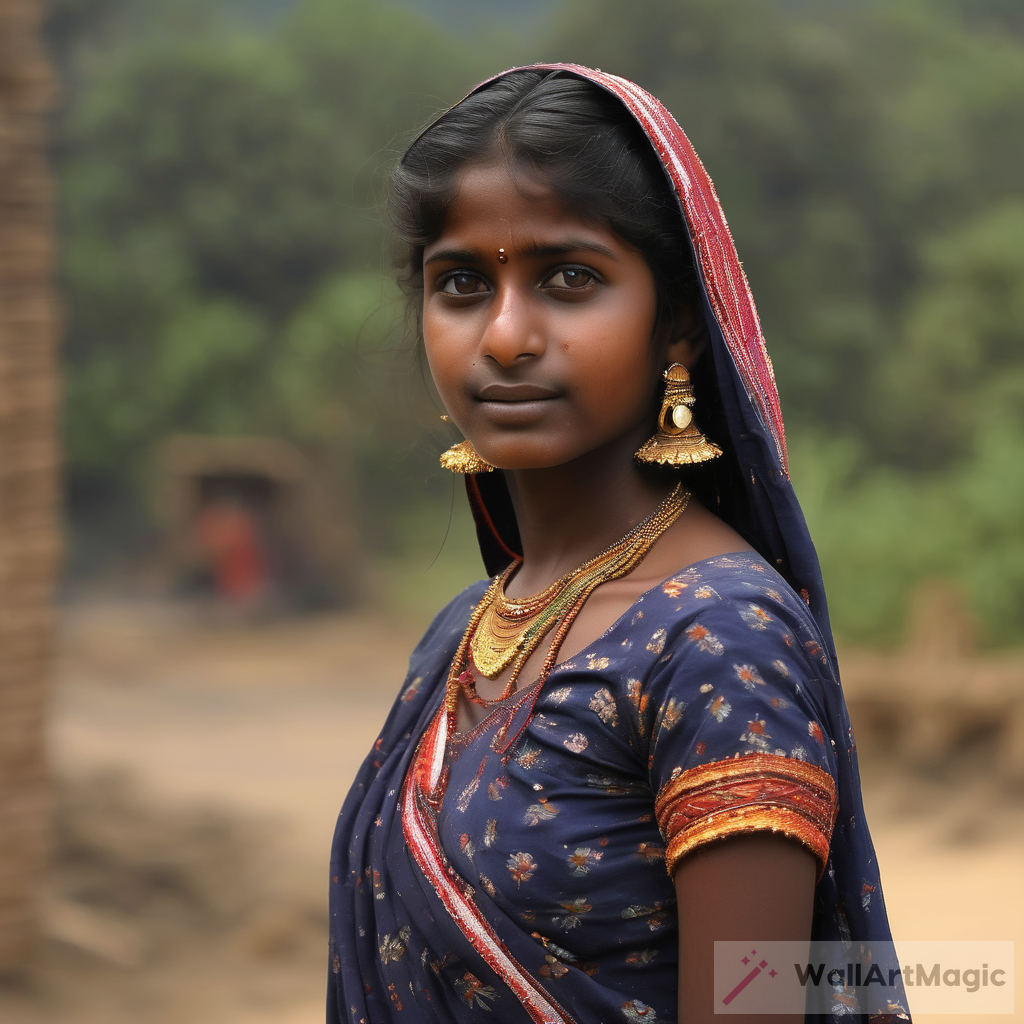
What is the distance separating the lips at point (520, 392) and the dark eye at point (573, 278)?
4.4 inches

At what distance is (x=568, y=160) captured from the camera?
1358 mm

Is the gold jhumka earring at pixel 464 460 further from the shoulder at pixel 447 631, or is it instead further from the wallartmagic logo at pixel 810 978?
the wallartmagic logo at pixel 810 978

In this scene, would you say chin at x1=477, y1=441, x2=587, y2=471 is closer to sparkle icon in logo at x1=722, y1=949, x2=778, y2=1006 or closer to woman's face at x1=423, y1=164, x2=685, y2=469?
woman's face at x1=423, y1=164, x2=685, y2=469

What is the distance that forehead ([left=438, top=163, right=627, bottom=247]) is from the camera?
1.35 m

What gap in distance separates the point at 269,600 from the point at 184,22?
342 inches

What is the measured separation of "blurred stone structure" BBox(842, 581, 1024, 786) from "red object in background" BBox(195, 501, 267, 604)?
6.77 metres

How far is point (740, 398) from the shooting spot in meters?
1.41

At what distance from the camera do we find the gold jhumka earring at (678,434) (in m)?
1.42

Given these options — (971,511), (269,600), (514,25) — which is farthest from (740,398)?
(514,25)

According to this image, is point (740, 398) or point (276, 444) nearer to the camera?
Result: point (740, 398)

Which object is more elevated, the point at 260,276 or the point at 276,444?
the point at 260,276

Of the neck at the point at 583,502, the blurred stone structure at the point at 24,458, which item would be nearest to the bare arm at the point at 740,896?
the neck at the point at 583,502

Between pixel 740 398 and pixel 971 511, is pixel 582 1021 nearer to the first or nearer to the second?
pixel 740 398

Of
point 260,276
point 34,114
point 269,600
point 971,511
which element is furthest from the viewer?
point 260,276
